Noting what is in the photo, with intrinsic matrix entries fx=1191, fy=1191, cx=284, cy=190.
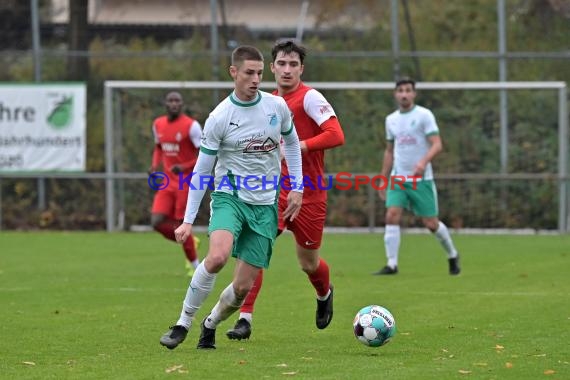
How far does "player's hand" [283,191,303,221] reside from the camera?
8297 mm

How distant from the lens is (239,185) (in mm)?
7984

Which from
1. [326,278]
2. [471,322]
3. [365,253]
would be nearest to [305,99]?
[326,278]

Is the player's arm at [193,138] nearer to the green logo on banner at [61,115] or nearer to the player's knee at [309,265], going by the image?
the player's knee at [309,265]

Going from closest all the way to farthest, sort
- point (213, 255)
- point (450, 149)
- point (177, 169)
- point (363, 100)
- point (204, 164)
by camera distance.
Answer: point (213, 255) → point (204, 164) → point (177, 169) → point (450, 149) → point (363, 100)

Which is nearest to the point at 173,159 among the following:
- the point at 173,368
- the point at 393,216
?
the point at 393,216

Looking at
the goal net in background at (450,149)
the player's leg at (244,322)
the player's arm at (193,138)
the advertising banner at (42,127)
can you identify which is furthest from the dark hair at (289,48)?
the advertising banner at (42,127)

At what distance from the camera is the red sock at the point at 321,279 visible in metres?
9.09

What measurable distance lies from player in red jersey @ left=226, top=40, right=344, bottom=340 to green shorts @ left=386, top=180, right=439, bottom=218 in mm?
4743

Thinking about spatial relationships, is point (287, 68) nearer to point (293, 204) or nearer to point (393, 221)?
point (293, 204)

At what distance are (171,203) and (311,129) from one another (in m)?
5.45

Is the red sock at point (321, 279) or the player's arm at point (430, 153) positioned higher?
the player's arm at point (430, 153)

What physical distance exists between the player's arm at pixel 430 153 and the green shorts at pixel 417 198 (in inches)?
7.7

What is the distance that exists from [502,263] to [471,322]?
578 cm

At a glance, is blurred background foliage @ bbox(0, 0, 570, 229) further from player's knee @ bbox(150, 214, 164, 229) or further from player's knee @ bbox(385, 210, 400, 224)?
player's knee @ bbox(150, 214, 164, 229)
